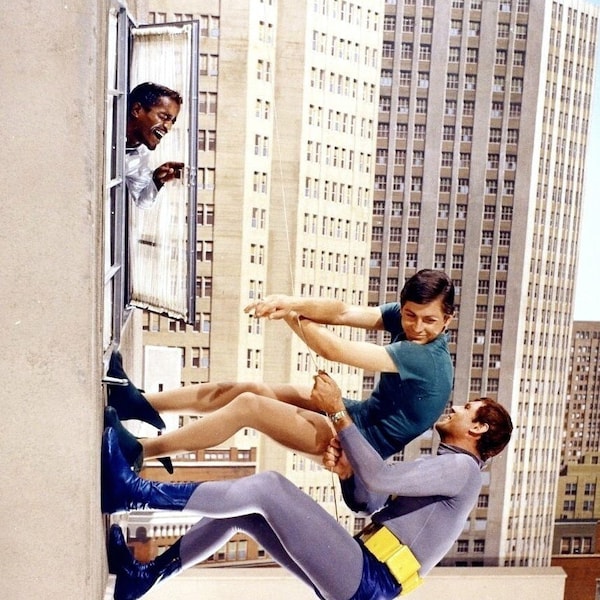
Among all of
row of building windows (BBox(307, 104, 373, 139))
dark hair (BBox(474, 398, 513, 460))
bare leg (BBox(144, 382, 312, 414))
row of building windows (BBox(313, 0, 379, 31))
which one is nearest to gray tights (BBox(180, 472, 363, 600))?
bare leg (BBox(144, 382, 312, 414))

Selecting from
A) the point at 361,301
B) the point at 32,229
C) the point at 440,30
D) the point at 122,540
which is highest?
the point at 440,30

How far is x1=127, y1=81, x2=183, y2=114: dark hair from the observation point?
207 centimetres

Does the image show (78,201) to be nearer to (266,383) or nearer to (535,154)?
(266,383)

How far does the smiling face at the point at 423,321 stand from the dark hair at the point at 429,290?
0.01 m

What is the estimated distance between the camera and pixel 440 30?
2.30m

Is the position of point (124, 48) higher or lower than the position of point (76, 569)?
higher

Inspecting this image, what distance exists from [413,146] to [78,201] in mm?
1070

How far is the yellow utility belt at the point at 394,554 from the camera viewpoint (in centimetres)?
213

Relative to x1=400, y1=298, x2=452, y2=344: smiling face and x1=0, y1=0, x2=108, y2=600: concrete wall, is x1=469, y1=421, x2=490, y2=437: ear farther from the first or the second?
x1=0, y1=0, x2=108, y2=600: concrete wall

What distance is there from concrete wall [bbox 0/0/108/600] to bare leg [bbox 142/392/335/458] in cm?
34

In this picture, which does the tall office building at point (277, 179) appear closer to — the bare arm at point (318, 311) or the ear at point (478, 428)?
the bare arm at point (318, 311)

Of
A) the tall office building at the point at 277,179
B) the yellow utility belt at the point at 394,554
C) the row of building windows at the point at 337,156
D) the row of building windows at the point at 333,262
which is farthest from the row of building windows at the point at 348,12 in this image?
the yellow utility belt at the point at 394,554

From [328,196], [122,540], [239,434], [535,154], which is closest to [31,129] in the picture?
[328,196]

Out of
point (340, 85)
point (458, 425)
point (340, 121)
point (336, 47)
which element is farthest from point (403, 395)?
point (336, 47)
